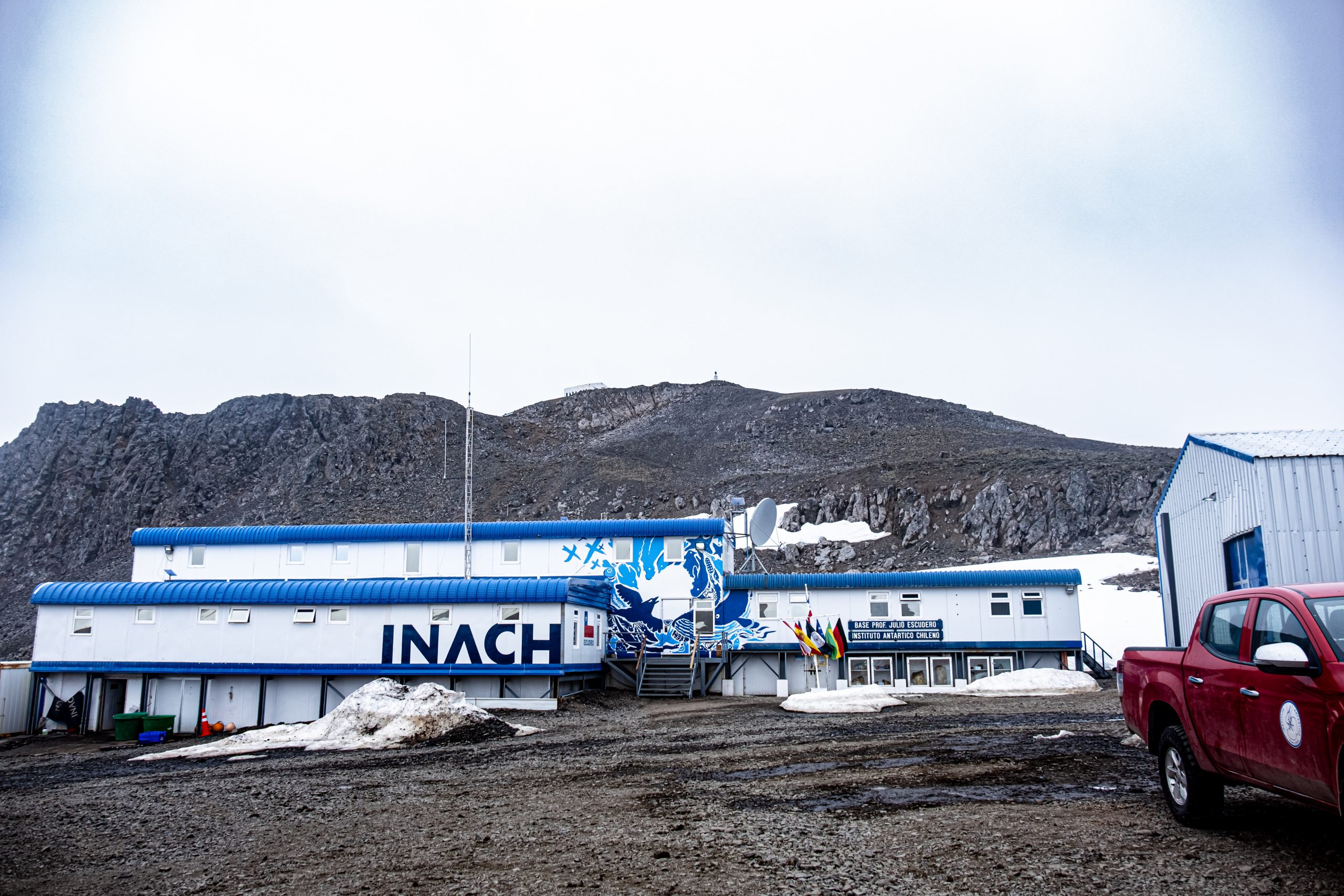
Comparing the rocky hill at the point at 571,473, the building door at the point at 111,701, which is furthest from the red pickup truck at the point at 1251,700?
the rocky hill at the point at 571,473

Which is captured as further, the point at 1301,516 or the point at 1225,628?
the point at 1301,516

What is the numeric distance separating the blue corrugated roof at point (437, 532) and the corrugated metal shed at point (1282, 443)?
17483 millimetres

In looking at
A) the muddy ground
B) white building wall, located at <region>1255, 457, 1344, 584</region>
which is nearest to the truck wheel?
the muddy ground

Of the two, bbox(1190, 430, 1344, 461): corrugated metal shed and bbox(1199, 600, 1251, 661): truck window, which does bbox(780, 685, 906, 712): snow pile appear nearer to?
bbox(1190, 430, 1344, 461): corrugated metal shed

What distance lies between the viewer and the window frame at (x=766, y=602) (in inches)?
1326

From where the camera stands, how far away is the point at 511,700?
90.6ft

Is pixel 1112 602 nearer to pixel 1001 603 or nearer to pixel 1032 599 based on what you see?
pixel 1032 599

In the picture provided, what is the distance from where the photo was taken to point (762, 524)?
115 feet

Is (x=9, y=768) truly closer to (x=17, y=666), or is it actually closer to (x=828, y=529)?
(x=17, y=666)

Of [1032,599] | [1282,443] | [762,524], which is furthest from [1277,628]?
[762,524]

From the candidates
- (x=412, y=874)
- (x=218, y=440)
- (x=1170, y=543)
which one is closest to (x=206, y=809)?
(x=412, y=874)

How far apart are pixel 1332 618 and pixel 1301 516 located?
41.0 ft

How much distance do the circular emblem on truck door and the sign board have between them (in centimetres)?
2685

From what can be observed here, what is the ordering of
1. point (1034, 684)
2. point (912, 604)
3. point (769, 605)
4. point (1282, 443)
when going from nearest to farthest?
1. point (1282, 443)
2. point (1034, 684)
3. point (912, 604)
4. point (769, 605)
